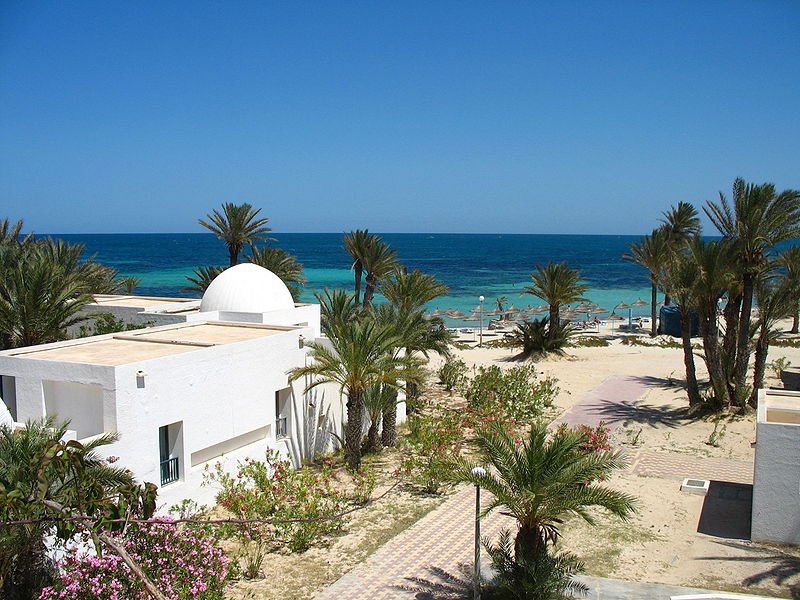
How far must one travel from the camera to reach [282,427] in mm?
16094

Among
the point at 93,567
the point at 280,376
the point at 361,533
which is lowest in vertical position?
the point at 361,533

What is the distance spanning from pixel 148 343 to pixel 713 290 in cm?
1435

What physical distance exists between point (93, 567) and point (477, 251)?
5384 inches

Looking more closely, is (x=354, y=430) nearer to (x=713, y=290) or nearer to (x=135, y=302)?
(x=713, y=290)

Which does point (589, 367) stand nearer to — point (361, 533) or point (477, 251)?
point (361, 533)

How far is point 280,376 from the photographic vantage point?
15.7 meters

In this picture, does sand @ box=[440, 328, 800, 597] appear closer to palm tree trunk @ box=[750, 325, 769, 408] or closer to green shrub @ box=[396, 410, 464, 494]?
palm tree trunk @ box=[750, 325, 769, 408]

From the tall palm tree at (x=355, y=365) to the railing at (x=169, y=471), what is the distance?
3.23m

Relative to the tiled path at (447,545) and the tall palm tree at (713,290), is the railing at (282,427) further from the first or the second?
the tall palm tree at (713,290)

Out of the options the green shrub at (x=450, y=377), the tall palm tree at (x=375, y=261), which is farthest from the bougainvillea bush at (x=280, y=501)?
the tall palm tree at (x=375, y=261)

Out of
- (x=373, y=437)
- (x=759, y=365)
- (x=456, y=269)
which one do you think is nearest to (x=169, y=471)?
(x=373, y=437)

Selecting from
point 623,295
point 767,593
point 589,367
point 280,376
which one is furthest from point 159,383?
point 623,295

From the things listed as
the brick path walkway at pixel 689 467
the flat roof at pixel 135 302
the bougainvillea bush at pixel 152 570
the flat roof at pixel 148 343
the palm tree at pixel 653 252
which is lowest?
the brick path walkway at pixel 689 467

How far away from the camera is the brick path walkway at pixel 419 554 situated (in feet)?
34.0
